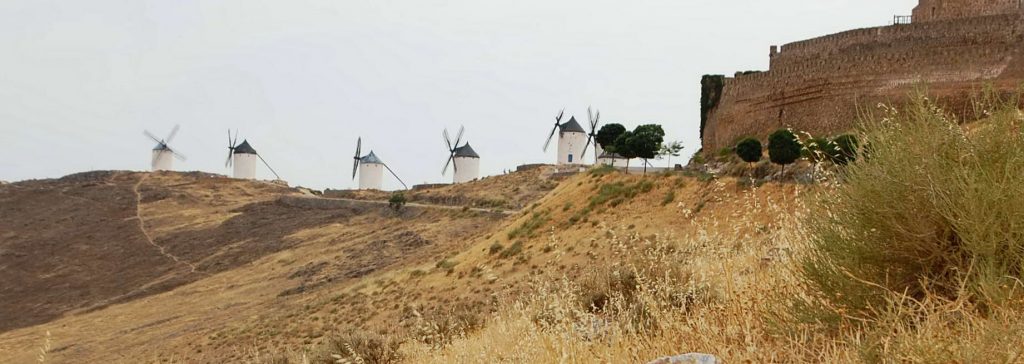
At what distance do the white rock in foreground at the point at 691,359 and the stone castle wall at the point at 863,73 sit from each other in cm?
1626

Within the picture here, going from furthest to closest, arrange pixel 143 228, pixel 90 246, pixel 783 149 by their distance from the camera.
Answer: pixel 143 228 < pixel 90 246 < pixel 783 149

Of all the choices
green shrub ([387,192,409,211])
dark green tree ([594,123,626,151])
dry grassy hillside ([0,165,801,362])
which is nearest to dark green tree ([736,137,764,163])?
dry grassy hillside ([0,165,801,362])

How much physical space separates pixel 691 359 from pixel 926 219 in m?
1.29

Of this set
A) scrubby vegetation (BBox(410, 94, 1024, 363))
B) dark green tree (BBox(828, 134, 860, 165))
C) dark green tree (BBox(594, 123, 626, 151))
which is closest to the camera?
scrubby vegetation (BBox(410, 94, 1024, 363))

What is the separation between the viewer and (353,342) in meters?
8.82

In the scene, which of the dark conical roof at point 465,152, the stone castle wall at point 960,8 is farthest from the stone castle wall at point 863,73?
the dark conical roof at point 465,152

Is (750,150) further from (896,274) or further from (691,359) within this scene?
(691,359)

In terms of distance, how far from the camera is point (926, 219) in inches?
168

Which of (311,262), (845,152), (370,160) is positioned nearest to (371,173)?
(370,160)

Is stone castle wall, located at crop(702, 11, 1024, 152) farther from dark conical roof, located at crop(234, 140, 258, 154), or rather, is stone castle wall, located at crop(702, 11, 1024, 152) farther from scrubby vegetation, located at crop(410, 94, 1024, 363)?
dark conical roof, located at crop(234, 140, 258, 154)

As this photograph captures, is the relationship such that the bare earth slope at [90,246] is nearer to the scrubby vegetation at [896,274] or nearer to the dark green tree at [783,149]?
the dark green tree at [783,149]

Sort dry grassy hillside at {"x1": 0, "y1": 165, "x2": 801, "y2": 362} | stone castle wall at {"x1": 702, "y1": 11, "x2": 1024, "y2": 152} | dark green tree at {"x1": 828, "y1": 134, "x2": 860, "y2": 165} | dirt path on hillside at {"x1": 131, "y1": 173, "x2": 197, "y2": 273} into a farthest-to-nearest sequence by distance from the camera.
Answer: dirt path on hillside at {"x1": 131, "y1": 173, "x2": 197, "y2": 273}, stone castle wall at {"x1": 702, "y1": 11, "x2": 1024, "y2": 152}, dry grassy hillside at {"x1": 0, "y1": 165, "x2": 801, "y2": 362}, dark green tree at {"x1": 828, "y1": 134, "x2": 860, "y2": 165}

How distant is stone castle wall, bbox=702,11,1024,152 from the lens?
73.9 ft

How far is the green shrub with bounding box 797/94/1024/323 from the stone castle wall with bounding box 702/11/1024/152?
50.7ft
